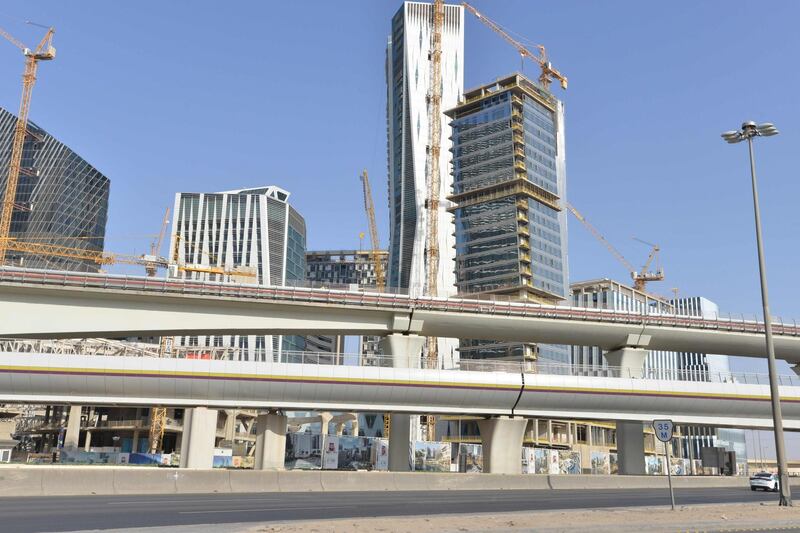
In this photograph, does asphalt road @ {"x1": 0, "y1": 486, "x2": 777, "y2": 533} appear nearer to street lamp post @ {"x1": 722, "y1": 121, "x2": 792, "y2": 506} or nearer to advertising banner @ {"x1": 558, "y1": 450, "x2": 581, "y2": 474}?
street lamp post @ {"x1": 722, "y1": 121, "x2": 792, "y2": 506}

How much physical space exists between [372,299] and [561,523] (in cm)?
4586

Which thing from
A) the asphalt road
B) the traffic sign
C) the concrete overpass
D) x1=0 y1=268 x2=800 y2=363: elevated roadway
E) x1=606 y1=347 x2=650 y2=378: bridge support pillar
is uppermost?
x1=0 y1=268 x2=800 y2=363: elevated roadway

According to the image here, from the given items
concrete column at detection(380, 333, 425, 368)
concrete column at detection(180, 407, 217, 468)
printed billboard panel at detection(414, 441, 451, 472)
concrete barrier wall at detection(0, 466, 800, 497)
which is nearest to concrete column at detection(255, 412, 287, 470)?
concrete column at detection(180, 407, 217, 468)

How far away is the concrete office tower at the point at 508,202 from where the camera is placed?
177625 millimetres

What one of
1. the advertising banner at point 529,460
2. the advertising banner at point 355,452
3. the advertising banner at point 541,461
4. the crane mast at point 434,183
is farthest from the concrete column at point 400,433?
the crane mast at point 434,183

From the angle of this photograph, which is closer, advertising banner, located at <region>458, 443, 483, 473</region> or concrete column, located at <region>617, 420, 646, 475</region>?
concrete column, located at <region>617, 420, 646, 475</region>

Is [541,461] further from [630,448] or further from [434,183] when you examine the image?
[434,183]

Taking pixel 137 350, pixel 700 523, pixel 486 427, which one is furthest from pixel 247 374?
pixel 137 350

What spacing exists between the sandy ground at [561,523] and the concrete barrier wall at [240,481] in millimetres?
17305

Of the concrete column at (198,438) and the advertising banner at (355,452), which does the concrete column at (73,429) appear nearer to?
the advertising banner at (355,452)

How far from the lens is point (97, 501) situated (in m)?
28.1

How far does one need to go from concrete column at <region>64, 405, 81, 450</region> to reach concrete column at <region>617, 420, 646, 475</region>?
280 ft

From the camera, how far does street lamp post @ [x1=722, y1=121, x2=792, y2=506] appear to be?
27180 millimetres

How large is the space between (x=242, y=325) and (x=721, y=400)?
39.4 meters
